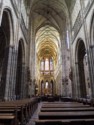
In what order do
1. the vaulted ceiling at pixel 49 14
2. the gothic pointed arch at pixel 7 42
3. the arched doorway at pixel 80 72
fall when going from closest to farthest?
the gothic pointed arch at pixel 7 42
the arched doorway at pixel 80 72
the vaulted ceiling at pixel 49 14

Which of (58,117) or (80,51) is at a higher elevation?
(80,51)

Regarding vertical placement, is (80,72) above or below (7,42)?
below

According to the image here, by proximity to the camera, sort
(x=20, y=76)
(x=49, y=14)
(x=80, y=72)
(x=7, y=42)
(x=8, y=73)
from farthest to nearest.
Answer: (x=49, y=14), (x=80, y=72), (x=20, y=76), (x=7, y=42), (x=8, y=73)

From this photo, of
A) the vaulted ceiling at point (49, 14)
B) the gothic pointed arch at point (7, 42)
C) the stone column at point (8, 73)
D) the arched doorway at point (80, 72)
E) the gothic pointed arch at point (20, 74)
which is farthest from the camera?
the vaulted ceiling at point (49, 14)

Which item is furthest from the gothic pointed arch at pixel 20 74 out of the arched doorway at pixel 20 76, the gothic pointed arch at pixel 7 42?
the gothic pointed arch at pixel 7 42

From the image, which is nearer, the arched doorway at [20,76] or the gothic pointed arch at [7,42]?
the gothic pointed arch at [7,42]

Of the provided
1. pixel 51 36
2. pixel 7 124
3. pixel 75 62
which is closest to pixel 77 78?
pixel 75 62

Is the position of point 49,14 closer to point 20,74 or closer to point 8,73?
point 20,74

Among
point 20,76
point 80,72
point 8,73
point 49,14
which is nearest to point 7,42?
point 8,73

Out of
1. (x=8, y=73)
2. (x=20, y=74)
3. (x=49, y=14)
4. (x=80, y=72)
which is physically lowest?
(x=8, y=73)

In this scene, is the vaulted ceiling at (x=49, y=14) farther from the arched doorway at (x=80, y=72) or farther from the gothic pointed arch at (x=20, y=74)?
the gothic pointed arch at (x=20, y=74)

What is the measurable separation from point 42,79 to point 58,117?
41664mm

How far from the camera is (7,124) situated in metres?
3.25

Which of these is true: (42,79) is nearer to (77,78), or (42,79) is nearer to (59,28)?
(59,28)
